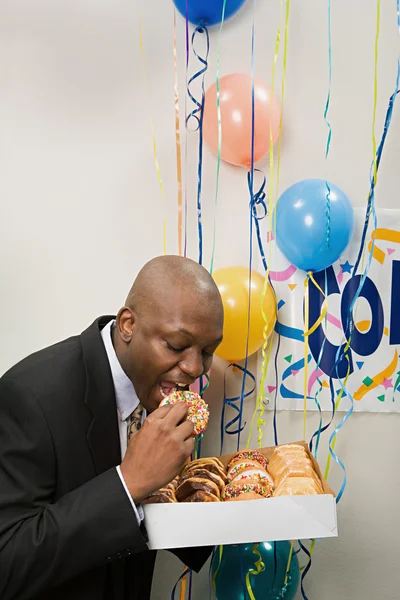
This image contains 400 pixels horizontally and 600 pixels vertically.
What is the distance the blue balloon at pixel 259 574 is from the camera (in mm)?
2189

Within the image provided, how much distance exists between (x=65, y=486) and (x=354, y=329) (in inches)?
50.7

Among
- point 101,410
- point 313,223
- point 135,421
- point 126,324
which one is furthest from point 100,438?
point 313,223

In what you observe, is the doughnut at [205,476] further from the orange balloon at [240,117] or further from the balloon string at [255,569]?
the orange balloon at [240,117]

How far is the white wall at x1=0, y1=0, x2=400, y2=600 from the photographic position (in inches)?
99.1

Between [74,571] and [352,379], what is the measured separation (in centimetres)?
136

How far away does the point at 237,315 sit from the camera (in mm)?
2211

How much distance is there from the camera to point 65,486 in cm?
156

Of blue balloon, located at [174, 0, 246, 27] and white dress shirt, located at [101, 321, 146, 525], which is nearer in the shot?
white dress shirt, located at [101, 321, 146, 525]

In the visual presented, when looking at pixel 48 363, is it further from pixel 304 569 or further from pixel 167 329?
pixel 304 569

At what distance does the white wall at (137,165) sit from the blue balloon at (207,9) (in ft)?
0.33

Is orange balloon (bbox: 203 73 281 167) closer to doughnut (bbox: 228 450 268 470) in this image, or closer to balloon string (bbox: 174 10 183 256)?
balloon string (bbox: 174 10 183 256)

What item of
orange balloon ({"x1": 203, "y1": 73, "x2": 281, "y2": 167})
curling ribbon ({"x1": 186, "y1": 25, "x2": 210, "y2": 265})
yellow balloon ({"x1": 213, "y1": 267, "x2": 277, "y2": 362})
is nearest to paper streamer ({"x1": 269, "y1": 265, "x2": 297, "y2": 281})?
yellow balloon ({"x1": 213, "y1": 267, "x2": 277, "y2": 362})

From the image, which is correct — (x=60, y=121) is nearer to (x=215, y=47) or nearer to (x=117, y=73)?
(x=117, y=73)

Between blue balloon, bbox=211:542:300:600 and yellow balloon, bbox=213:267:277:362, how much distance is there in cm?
62
